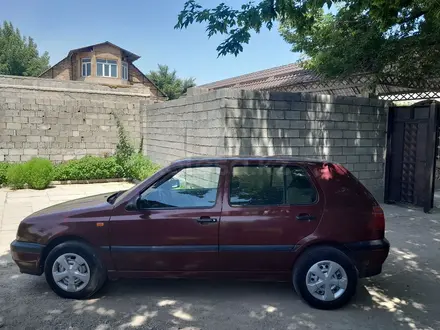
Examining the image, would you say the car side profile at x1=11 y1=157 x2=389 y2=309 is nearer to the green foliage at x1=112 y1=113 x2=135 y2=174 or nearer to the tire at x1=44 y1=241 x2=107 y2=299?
the tire at x1=44 y1=241 x2=107 y2=299

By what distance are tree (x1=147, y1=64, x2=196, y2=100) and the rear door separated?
148ft

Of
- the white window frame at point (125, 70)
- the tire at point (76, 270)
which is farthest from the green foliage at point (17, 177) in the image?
the white window frame at point (125, 70)

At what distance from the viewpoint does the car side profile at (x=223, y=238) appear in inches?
158

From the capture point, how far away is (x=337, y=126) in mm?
9133

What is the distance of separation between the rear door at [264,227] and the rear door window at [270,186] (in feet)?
0.04

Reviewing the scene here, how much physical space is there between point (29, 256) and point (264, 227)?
255 cm

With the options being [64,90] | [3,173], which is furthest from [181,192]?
[64,90]

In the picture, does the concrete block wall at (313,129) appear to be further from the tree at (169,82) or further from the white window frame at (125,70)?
the tree at (169,82)

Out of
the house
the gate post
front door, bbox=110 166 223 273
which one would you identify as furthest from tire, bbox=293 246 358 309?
the house

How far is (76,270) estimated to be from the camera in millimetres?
4070

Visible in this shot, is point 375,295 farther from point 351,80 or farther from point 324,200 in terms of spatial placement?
point 351,80

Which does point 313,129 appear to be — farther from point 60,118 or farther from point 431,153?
point 60,118

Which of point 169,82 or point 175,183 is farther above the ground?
point 169,82

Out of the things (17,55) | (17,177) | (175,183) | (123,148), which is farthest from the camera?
(17,55)
